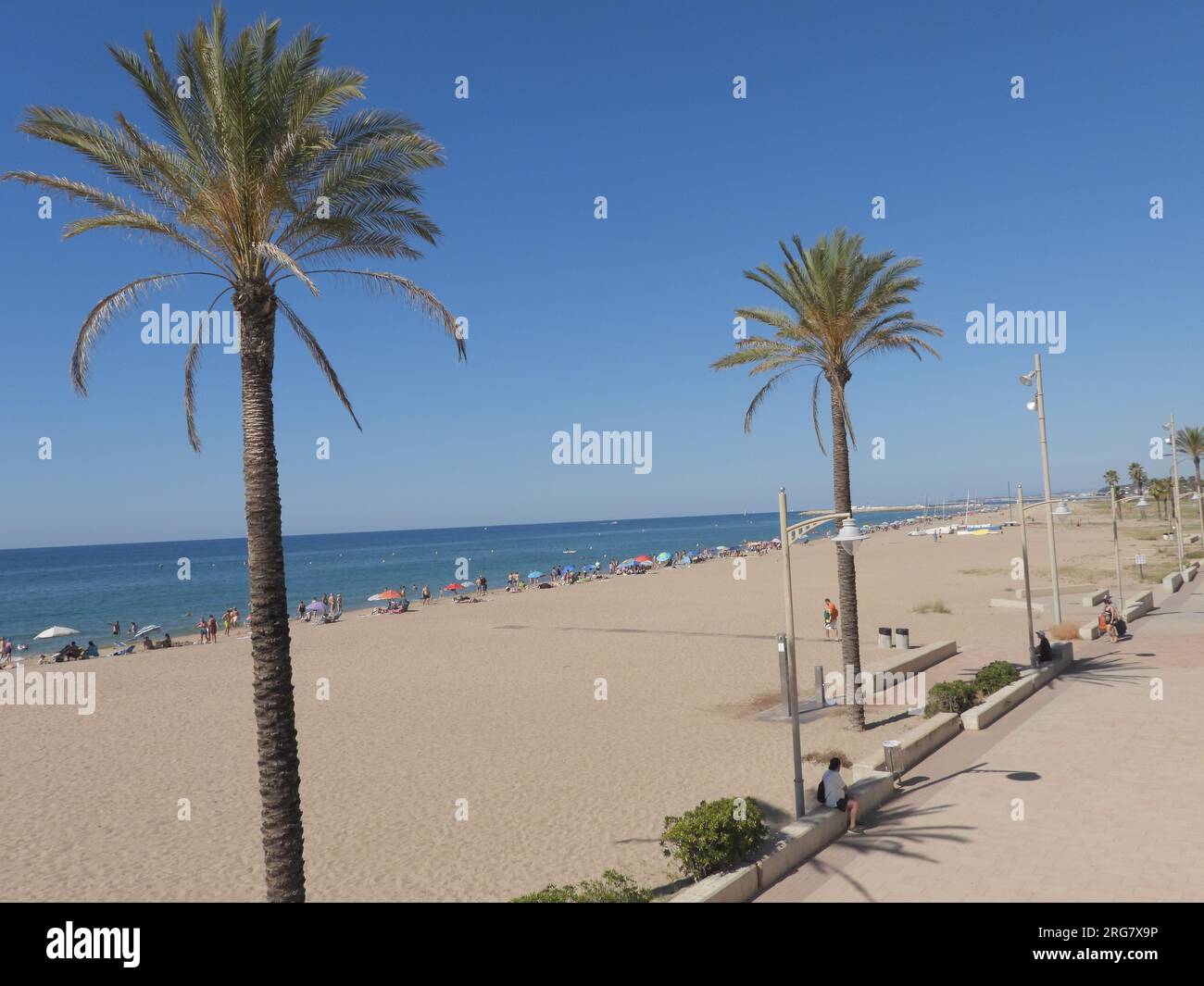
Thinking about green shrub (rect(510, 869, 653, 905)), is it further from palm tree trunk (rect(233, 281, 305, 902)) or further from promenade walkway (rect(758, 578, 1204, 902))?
palm tree trunk (rect(233, 281, 305, 902))

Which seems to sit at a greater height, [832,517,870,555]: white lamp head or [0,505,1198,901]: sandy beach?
[832,517,870,555]: white lamp head

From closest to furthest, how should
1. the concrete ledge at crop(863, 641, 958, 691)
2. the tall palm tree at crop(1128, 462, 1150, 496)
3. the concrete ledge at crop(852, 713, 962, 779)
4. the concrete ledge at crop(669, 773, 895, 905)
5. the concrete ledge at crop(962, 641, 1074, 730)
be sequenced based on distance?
the concrete ledge at crop(669, 773, 895, 905), the concrete ledge at crop(852, 713, 962, 779), the concrete ledge at crop(962, 641, 1074, 730), the concrete ledge at crop(863, 641, 958, 691), the tall palm tree at crop(1128, 462, 1150, 496)

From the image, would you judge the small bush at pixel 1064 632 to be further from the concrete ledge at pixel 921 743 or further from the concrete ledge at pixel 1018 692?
the concrete ledge at pixel 921 743

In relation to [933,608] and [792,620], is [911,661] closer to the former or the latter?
[792,620]

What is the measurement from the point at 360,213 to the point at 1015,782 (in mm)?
12700

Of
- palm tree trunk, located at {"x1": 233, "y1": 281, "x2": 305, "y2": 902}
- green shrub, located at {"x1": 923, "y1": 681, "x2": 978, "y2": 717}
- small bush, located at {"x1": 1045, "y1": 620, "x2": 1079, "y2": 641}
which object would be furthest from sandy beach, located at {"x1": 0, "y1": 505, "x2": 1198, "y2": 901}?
palm tree trunk, located at {"x1": 233, "y1": 281, "x2": 305, "y2": 902}

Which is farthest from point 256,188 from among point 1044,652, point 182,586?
point 182,586

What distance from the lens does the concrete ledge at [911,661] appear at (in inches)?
792

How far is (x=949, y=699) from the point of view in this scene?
16.2m

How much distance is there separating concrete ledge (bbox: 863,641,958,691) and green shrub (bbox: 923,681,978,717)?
121 inches

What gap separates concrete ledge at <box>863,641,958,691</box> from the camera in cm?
2012

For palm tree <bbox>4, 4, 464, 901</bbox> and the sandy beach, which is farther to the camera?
the sandy beach

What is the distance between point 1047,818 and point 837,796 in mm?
2795
